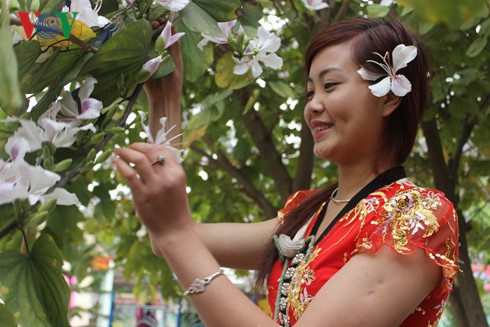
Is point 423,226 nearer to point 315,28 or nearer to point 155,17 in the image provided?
point 155,17

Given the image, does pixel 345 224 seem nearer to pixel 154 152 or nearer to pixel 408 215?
pixel 408 215

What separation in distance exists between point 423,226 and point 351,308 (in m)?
0.20

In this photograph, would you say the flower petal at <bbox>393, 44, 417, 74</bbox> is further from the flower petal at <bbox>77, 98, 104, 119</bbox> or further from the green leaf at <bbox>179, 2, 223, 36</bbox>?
the flower petal at <bbox>77, 98, 104, 119</bbox>

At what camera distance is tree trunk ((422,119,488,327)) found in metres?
2.65

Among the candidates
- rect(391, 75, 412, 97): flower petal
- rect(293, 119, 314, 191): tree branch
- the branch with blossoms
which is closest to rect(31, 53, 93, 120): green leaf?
the branch with blossoms

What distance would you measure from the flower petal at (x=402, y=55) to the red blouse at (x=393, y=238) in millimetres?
226

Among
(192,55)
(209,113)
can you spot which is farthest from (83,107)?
(209,113)

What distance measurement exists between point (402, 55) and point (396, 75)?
0.04m

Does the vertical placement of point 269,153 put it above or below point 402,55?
below

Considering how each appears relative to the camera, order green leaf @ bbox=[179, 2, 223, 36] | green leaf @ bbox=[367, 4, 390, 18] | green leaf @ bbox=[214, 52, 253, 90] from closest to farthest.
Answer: green leaf @ bbox=[179, 2, 223, 36] → green leaf @ bbox=[214, 52, 253, 90] → green leaf @ bbox=[367, 4, 390, 18]

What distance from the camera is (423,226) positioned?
38.5 inches

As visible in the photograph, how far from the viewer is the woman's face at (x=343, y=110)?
43.7 inches

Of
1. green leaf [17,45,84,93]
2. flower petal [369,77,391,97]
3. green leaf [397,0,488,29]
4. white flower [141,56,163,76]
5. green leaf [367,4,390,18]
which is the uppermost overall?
green leaf [367,4,390,18]

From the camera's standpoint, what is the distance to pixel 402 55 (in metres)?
1.08
